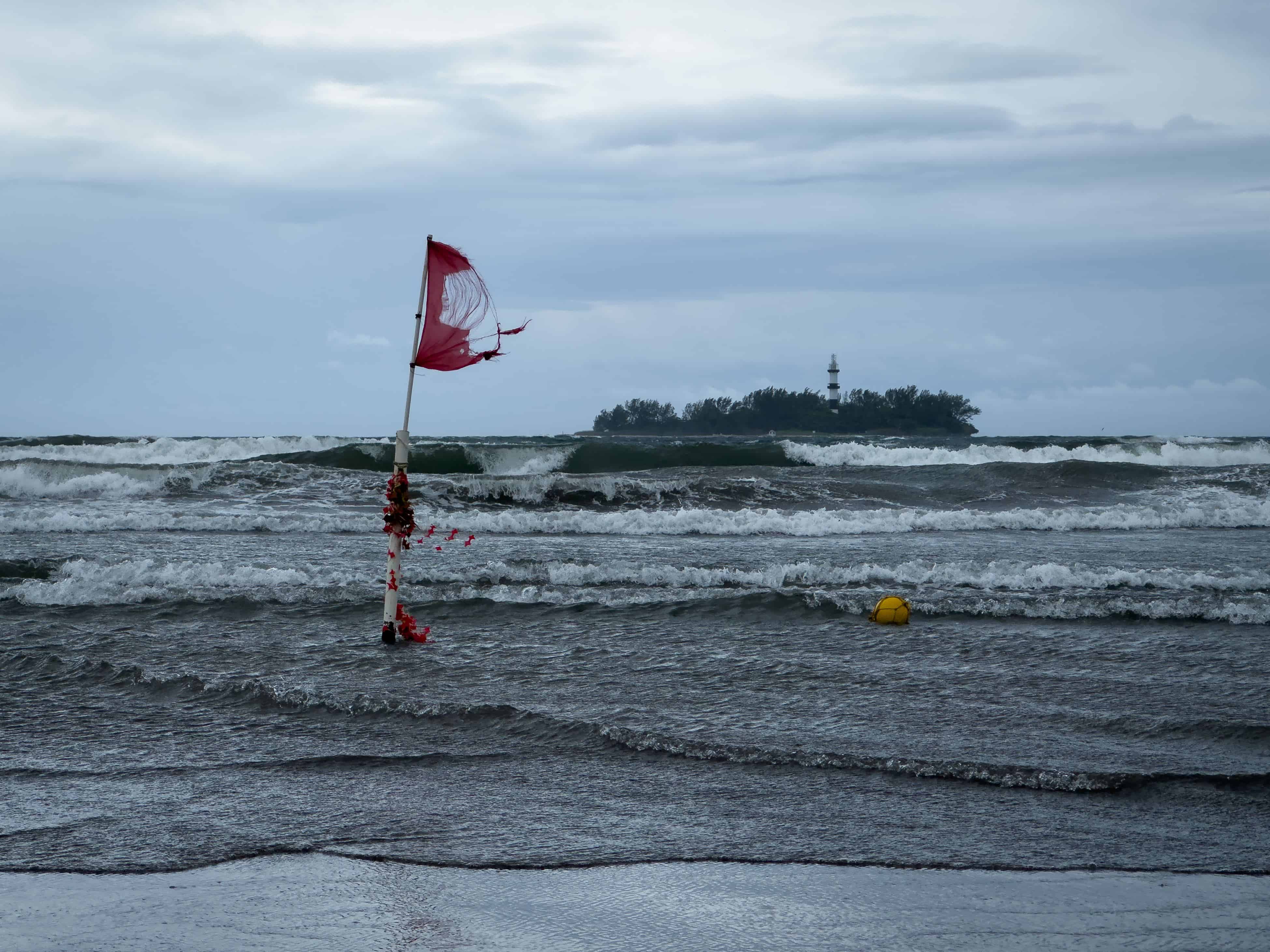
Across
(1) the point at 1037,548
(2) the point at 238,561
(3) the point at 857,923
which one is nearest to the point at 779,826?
(3) the point at 857,923

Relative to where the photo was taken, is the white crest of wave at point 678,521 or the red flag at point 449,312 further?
the white crest of wave at point 678,521

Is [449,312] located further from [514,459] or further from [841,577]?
[514,459]

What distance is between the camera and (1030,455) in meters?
41.9

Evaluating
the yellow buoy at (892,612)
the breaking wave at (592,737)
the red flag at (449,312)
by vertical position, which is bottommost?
the breaking wave at (592,737)

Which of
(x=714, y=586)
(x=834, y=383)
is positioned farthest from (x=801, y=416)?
(x=714, y=586)

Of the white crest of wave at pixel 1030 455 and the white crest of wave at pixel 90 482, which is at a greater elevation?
Result: the white crest of wave at pixel 1030 455

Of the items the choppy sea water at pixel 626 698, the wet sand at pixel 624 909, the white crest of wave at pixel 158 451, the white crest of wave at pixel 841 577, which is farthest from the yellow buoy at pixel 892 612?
the white crest of wave at pixel 158 451

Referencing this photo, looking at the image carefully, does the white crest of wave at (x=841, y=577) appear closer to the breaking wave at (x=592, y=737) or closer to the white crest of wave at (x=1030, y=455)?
the breaking wave at (x=592, y=737)

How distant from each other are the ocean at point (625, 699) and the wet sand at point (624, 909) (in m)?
0.14

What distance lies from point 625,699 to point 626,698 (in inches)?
1.1

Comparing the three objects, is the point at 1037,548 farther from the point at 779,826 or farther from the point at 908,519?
the point at 779,826

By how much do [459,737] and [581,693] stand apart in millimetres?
1148

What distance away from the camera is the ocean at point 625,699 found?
419 centimetres

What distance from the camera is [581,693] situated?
22.0 feet
